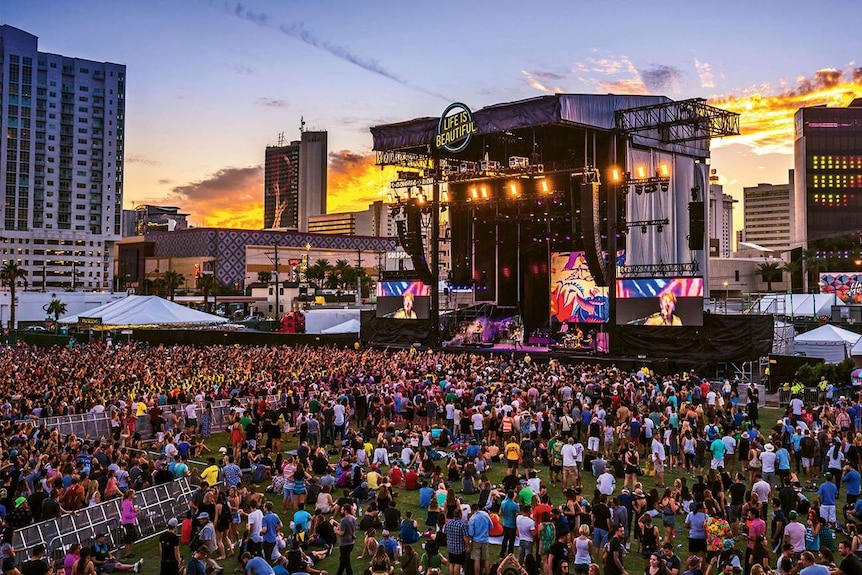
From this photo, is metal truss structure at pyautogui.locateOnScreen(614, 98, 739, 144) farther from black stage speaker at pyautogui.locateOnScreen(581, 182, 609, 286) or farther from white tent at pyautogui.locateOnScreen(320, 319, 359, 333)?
white tent at pyautogui.locateOnScreen(320, 319, 359, 333)

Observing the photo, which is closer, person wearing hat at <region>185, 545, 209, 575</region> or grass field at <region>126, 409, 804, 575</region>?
person wearing hat at <region>185, 545, 209, 575</region>

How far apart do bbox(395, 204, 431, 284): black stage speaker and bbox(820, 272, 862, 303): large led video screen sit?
34.0m

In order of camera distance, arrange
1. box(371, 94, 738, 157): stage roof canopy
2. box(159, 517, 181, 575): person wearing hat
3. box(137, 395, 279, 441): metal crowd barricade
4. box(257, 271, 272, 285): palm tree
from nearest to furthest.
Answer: box(159, 517, 181, 575): person wearing hat
box(137, 395, 279, 441): metal crowd barricade
box(371, 94, 738, 157): stage roof canopy
box(257, 271, 272, 285): palm tree

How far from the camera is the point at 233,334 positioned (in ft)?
148

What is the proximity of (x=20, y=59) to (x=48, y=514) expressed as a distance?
153 metres

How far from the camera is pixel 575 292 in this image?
39.5m

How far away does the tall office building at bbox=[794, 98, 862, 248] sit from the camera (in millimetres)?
111250

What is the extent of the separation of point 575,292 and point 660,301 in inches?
249

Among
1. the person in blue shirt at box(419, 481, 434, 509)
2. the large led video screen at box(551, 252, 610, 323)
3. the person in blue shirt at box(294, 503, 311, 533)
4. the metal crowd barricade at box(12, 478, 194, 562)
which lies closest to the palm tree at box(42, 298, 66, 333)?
the large led video screen at box(551, 252, 610, 323)

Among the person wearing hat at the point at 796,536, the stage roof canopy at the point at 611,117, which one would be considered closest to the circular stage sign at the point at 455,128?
the stage roof canopy at the point at 611,117

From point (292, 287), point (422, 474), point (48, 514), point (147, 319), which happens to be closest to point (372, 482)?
point (422, 474)

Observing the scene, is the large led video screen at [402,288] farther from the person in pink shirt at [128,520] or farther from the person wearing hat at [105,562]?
the person wearing hat at [105,562]

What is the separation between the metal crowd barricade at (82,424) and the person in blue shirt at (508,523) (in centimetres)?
1206

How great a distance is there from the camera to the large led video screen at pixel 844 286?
186ft
